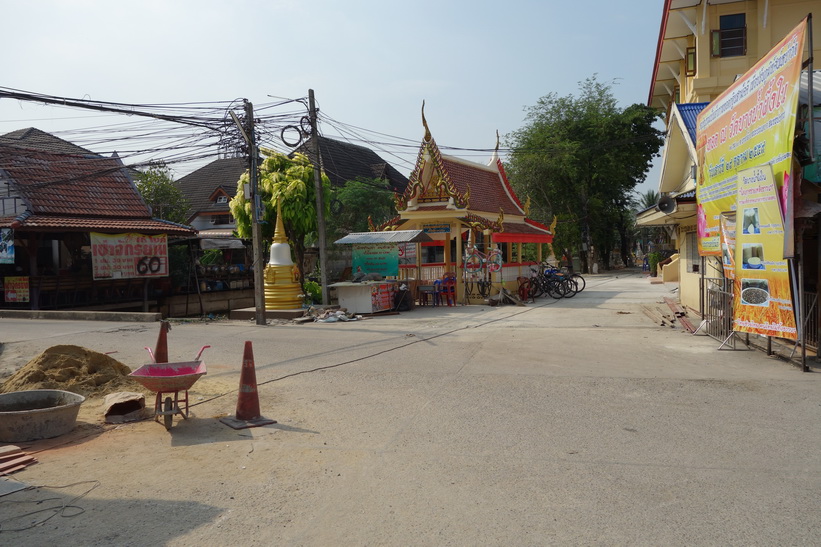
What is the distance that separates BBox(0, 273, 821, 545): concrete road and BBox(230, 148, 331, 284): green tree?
37.7 feet

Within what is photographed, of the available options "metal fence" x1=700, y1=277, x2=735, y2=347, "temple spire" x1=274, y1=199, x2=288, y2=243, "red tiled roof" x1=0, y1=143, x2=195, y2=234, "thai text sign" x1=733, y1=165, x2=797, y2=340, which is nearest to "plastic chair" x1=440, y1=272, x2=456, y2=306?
"temple spire" x1=274, y1=199, x2=288, y2=243

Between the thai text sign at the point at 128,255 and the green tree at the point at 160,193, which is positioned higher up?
the green tree at the point at 160,193

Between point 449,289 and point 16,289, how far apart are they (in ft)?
43.9

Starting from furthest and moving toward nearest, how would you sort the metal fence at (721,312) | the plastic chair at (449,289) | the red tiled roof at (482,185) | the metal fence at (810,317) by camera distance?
the red tiled roof at (482,185) → the plastic chair at (449,289) → the metal fence at (721,312) → the metal fence at (810,317)

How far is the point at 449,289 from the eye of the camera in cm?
1970

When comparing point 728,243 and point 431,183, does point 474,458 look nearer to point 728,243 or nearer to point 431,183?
point 728,243

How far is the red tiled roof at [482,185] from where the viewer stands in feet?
71.8

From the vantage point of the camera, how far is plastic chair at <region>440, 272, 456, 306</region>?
19.6 metres

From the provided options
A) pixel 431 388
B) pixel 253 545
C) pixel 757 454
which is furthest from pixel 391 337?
pixel 253 545

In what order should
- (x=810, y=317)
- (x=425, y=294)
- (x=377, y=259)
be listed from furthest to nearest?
(x=425, y=294)
(x=377, y=259)
(x=810, y=317)

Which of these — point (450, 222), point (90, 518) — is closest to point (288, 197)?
point (450, 222)

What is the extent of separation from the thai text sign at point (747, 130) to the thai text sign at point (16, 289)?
734 inches

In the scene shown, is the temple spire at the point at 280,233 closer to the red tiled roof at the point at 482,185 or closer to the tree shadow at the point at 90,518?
the red tiled roof at the point at 482,185

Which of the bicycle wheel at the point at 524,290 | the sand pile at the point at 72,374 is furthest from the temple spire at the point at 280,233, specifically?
the sand pile at the point at 72,374
